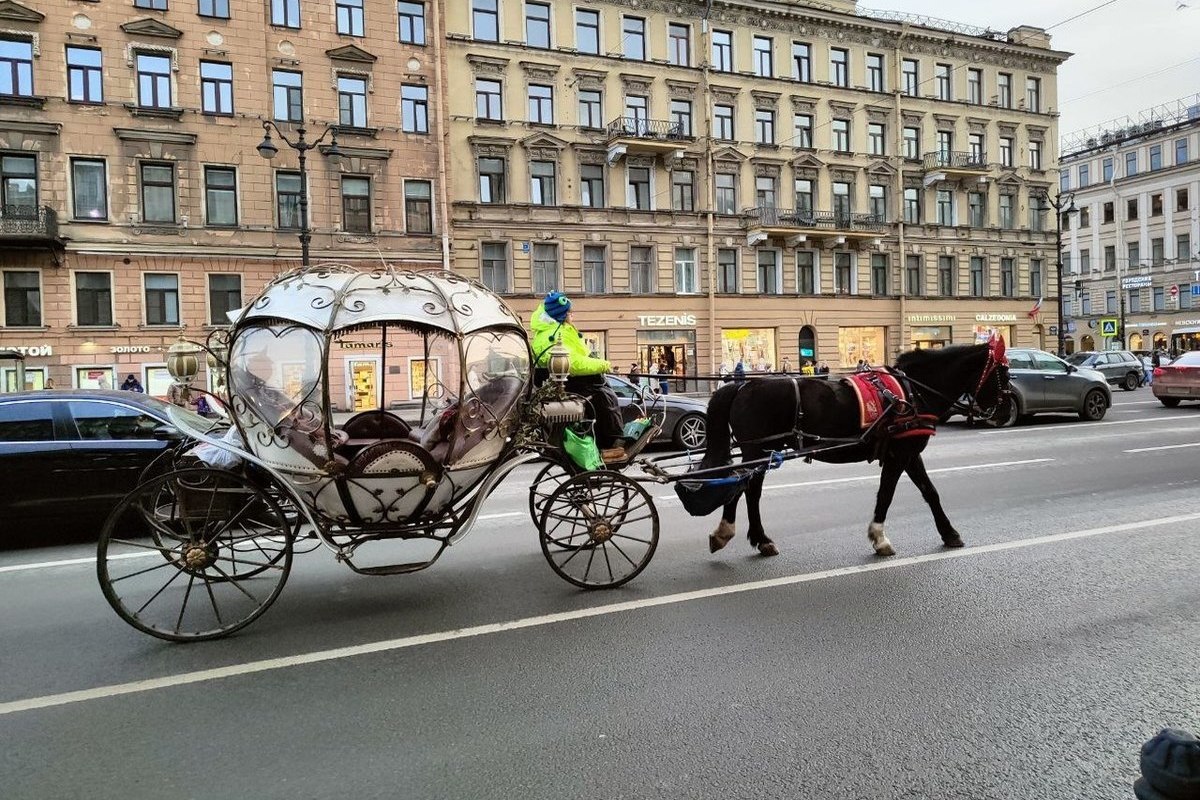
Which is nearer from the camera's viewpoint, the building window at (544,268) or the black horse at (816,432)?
the black horse at (816,432)

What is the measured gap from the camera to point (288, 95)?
27.4 m

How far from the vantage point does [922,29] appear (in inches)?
1513

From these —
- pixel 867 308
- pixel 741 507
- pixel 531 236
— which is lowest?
pixel 741 507

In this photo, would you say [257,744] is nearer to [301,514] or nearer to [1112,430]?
[301,514]

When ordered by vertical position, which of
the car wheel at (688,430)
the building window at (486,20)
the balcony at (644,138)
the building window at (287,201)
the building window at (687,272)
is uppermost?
the building window at (486,20)

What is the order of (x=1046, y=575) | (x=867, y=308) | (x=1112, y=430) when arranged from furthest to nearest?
→ (x=867, y=308) → (x=1112, y=430) → (x=1046, y=575)

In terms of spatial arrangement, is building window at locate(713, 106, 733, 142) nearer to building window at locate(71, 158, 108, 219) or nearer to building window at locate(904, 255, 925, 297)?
building window at locate(904, 255, 925, 297)

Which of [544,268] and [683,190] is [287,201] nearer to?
[544,268]

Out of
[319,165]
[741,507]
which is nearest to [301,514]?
[741,507]

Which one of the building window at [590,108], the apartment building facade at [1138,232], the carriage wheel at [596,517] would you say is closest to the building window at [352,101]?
the building window at [590,108]

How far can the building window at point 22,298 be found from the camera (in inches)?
960

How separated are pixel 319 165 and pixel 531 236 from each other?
854 cm

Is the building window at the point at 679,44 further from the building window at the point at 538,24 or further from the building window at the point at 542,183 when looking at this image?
the building window at the point at 542,183

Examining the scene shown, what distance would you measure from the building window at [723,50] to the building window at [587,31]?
18.8ft
